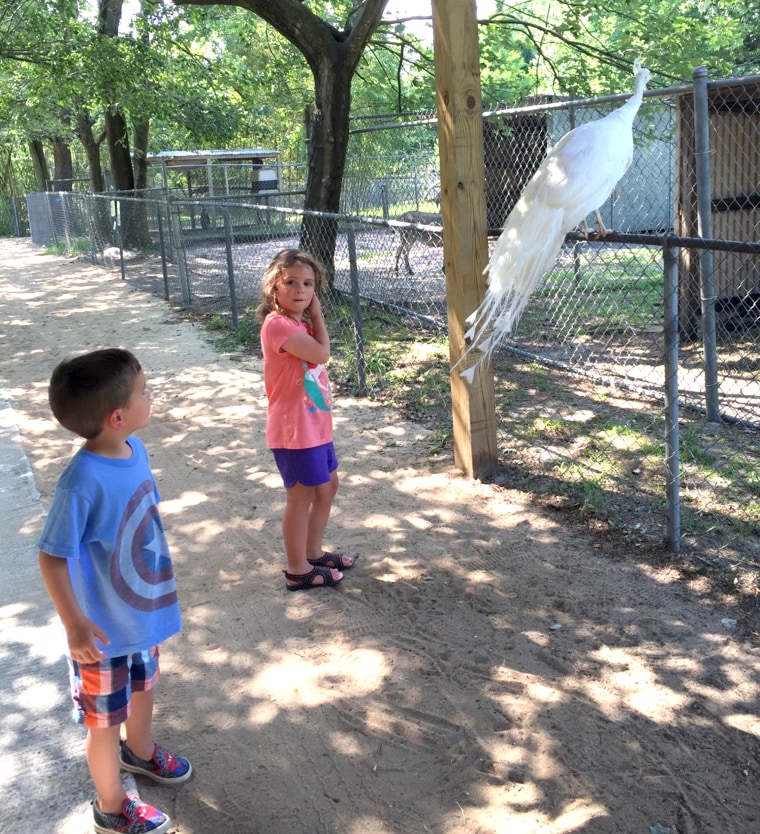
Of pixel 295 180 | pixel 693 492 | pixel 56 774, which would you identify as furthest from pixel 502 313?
pixel 295 180

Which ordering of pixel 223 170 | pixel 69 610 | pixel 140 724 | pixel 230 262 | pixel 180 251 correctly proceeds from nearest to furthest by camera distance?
1. pixel 69 610
2. pixel 140 724
3. pixel 230 262
4. pixel 180 251
5. pixel 223 170

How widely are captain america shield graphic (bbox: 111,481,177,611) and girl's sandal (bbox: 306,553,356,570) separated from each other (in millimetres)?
1473

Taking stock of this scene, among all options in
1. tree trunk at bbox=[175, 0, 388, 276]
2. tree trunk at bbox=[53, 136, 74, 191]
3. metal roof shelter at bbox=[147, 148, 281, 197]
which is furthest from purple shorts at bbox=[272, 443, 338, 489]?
tree trunk at bbox=[53, 136, 74, 191]

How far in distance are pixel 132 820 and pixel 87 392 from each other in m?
1.19

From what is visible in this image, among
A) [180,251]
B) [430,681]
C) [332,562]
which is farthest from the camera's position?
[180,251]

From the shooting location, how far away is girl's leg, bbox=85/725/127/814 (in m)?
2.21

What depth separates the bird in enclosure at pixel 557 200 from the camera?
3.76 metres

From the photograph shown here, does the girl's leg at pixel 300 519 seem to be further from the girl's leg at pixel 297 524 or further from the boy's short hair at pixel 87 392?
the boy's short hair at pixel 87 392

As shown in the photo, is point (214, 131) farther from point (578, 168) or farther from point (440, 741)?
point (440, 741)

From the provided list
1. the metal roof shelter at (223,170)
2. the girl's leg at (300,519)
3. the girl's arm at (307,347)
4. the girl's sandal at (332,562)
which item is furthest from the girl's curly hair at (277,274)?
the metal roof shelter at (223,170)

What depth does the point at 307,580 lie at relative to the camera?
12.0ft

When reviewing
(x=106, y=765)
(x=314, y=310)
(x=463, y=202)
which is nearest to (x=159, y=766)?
(x=106, y=765)

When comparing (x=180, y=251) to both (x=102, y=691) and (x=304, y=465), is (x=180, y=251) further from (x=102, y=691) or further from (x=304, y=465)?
(x=102, y=691)

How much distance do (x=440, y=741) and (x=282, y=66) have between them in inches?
439
